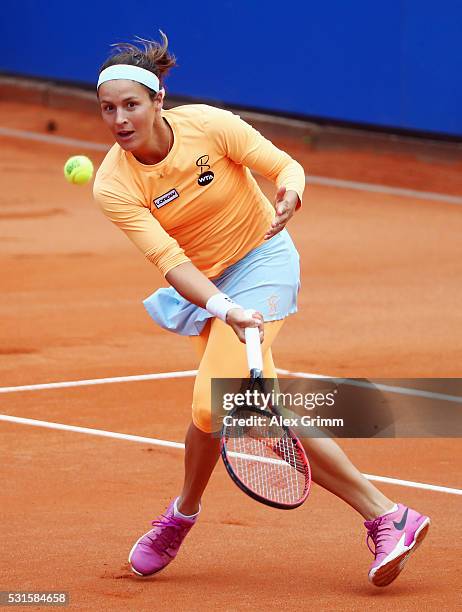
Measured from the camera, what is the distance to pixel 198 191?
15.0ft

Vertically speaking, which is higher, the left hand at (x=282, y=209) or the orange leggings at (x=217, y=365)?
the left hand at (x=282, y=209)

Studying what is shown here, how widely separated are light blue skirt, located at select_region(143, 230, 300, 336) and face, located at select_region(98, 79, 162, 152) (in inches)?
24.1

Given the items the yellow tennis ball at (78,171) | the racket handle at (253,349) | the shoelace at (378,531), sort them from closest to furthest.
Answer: the racket handle at (253,349)
the shoelace at (378,531)
the yellow tennis ball at (78,171)

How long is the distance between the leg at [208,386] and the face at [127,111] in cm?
70

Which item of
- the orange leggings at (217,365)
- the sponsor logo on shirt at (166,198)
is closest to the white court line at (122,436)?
the orange leggings at (217,365)

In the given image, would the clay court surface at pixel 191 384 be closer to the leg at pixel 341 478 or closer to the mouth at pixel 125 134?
the leg at pixel 341 478

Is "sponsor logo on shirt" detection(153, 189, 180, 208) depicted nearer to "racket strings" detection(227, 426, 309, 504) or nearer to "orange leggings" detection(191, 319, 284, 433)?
"orange leggings" detection(191, 319, 284, 433)

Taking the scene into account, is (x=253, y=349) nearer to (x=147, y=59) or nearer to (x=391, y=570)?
(x=391, y=570)

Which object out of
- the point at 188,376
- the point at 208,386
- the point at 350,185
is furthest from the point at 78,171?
the point at 350,185

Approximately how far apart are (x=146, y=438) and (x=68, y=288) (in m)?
3.40

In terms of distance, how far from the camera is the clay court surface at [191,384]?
4.65 m

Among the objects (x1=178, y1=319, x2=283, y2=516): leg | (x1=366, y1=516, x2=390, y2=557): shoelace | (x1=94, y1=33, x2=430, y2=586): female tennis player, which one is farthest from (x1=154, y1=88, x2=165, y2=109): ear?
(x1=366, y1=516, x2=390, y2=557): shoelace

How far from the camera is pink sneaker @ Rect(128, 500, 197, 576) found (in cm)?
469

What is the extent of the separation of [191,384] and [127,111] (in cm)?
310
